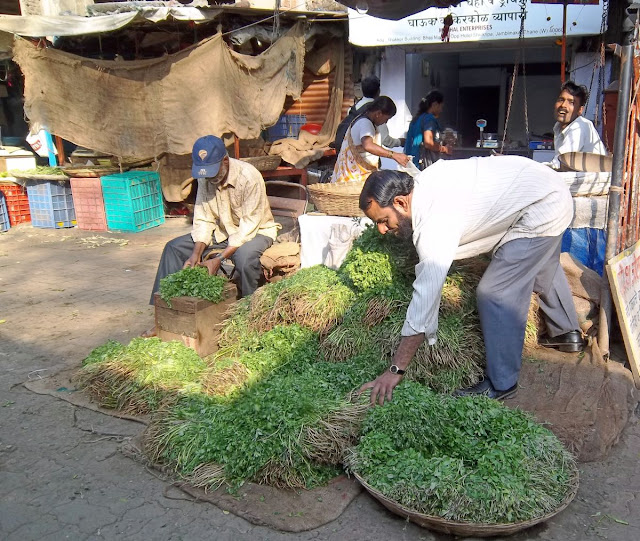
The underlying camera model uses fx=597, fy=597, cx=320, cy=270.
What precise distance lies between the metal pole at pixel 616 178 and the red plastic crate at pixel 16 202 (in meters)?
9.07

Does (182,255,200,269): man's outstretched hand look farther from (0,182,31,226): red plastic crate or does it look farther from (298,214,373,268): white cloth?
(0,182,31,226): red plastic crate

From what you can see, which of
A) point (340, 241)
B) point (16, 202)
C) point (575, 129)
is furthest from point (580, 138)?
point (16, 202)

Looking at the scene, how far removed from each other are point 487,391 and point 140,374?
7.06 feet

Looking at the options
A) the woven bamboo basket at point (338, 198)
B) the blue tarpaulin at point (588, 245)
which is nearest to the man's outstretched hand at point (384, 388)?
the woven bamboo basket at point (338, 198)

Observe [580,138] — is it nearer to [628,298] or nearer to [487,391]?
[628,298]

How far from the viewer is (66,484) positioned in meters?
3.04

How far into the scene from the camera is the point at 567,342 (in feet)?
13.3

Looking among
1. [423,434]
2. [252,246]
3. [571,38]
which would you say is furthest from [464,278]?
[571,38]

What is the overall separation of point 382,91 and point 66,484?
866 centimetres

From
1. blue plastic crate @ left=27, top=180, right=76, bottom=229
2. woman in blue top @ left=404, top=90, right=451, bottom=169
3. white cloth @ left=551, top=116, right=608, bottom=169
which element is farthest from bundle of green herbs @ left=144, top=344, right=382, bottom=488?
blue plastic crate @ left=27, top=180, right=76, bottom=229

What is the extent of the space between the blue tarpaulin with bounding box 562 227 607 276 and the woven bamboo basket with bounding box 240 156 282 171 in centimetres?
601

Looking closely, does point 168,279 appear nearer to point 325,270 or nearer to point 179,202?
point 325,270

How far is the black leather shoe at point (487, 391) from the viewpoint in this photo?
135 inches

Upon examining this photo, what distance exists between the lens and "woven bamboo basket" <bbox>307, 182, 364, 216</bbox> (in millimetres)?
4711
